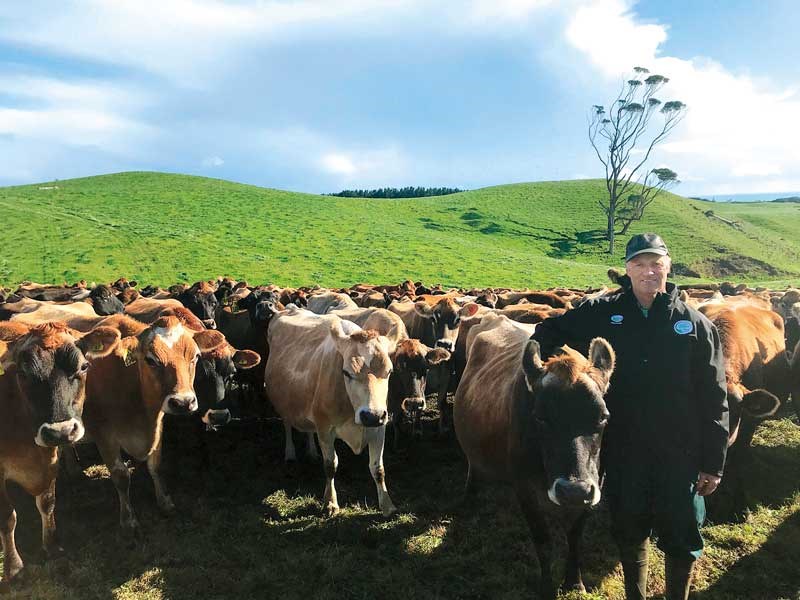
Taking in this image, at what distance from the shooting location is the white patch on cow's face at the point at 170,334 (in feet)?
19.1

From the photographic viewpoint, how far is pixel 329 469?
655 cm

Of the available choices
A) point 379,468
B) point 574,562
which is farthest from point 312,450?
point 574,562

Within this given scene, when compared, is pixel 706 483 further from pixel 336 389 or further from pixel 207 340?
pixel 207 340

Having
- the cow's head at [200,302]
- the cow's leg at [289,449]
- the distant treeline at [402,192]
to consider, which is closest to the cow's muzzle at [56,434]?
the cow's leg at [289,449]

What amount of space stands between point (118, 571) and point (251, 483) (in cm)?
218

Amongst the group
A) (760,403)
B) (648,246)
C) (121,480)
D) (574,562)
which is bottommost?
(574,562)

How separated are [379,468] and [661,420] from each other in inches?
151

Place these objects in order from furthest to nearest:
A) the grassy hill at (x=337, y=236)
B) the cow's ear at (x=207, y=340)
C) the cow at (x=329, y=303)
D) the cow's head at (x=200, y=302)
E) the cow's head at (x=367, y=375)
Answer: the grassy hill at (x=337, y=236)
the cow's head at (x=200, y=302)
the cow at (x=329, y=303)
the cow's ear at (x=207, y=340)
the cow's head at (x=367, y=375)

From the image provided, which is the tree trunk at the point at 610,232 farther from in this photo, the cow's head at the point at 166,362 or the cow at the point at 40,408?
the cow at the point at 40,408

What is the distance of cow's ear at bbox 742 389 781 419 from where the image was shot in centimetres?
426

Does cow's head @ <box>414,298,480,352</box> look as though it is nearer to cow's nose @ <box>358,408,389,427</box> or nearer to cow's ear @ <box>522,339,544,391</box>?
cow's nose @ <box>358,408,389,427</box>

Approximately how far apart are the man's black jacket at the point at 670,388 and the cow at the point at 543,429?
0.81ft

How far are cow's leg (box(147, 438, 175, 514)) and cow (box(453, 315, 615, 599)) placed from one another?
3856mm

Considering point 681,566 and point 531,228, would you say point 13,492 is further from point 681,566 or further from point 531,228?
point 531,228
